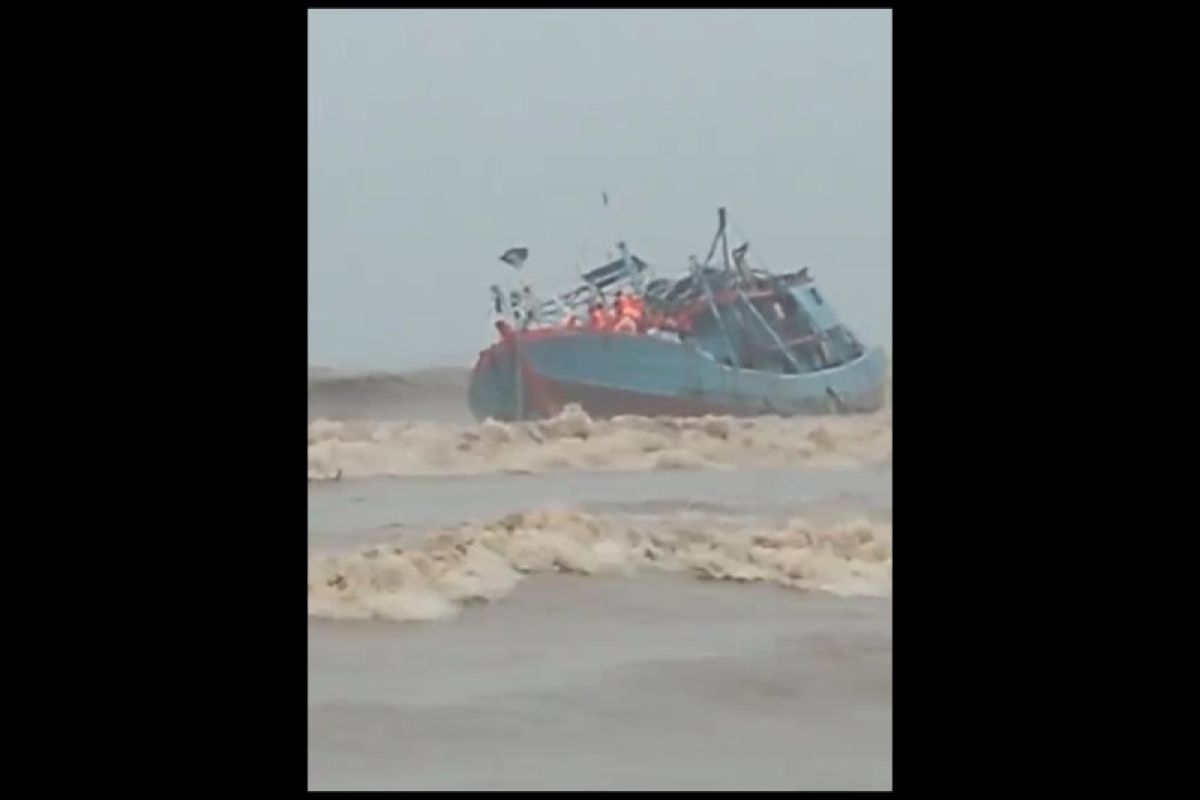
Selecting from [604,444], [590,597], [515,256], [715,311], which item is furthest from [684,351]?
[590,597]

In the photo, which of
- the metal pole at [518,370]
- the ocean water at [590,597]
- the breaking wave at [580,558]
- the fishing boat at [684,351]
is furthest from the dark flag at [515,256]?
the breaking wave at [580,558]

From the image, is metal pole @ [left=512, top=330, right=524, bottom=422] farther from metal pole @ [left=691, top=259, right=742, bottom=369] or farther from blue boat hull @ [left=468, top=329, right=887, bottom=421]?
metal pole @ [left=691, top=259, right=742, bottom=369]

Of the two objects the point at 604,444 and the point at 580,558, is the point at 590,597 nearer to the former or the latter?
the point at 580,558

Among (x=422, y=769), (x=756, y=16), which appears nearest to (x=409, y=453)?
(x=422, y=769)

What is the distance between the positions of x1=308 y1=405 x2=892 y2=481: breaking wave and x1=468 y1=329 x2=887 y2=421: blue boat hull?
2 cm

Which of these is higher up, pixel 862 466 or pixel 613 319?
pixel 613 319

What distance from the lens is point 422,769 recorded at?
9.50 feet

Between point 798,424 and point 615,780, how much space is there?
749 millimetres

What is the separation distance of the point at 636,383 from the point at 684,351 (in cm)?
11

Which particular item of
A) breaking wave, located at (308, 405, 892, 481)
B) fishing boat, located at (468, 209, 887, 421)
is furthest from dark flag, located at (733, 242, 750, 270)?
breaking wave, located at (308, 405, 892, 481)

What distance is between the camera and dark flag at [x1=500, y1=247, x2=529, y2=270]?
3.00 m

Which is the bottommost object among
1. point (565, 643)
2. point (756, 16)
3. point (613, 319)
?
point (565, 643)

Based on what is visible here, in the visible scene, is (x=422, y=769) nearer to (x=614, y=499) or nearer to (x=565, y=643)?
(x=565, y=643)

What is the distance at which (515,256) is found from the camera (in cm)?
300
